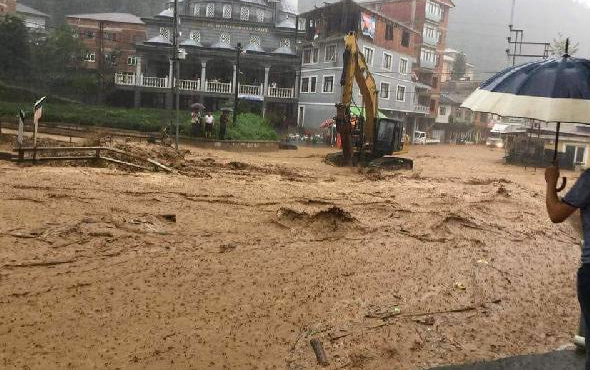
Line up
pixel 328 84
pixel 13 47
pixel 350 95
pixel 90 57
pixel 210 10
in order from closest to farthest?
pixel 350 95
pixel 13 47
pixel 328 84
pixel 90 57
pixel 210 10

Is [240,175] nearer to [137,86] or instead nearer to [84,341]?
[84,341]

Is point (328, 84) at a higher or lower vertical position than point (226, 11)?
lower

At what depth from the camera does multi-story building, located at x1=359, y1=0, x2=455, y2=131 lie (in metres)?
53.0

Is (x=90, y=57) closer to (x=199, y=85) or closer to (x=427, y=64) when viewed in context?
(x=199, y=85)

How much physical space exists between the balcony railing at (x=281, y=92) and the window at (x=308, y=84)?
3.25 ft

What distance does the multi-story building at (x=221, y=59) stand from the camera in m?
41.3

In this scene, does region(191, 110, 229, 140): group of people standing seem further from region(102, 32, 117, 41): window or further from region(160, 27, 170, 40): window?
region(102, 32, 117, 41): window

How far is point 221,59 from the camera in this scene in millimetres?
42938

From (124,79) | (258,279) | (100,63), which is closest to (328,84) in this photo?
(124,79)

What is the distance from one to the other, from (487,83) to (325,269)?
3605 millimetres

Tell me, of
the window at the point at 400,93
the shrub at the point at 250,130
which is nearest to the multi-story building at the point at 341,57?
the window at the point at 400,93

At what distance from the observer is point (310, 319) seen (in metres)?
5.36

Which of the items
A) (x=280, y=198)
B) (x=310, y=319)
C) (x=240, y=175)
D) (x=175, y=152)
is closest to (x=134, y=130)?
(x=175, y=152)

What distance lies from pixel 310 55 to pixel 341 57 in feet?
13.5
